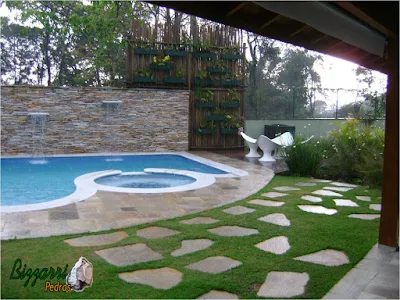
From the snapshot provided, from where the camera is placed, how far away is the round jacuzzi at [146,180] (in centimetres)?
796

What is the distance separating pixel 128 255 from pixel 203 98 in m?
9.68

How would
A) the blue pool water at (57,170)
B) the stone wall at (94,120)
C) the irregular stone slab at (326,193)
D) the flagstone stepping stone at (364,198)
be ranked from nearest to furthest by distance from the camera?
the flagstone stepping stone at (364,198) → the irregular stone slab at (326,193) → the blue pool water at (57,170) → the stone wall at (94,120)

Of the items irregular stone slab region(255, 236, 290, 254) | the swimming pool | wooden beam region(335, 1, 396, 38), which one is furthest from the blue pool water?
wooden beam region(335, 1, 396, 38)

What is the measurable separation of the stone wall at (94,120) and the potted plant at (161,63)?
0.77 metres

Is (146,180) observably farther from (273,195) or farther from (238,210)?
(238,210)

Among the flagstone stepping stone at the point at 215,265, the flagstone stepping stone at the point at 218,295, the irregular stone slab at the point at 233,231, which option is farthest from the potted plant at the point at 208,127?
the flagstone stepping stone at the point at 218,295

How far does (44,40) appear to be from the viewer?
18.6 m

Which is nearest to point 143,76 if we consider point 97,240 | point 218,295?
point 97,240

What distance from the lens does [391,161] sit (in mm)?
3877

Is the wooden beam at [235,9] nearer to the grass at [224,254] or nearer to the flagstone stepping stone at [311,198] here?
the grass at [224,254]

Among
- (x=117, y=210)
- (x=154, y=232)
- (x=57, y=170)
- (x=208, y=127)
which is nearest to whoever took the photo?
(x=154, y=232)

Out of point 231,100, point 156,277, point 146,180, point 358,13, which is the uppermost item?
point 358,13

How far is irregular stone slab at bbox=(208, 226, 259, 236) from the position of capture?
423cm

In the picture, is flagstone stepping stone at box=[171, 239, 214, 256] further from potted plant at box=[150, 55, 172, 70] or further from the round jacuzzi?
potted plant at box=[150, 55, 172, 70]
